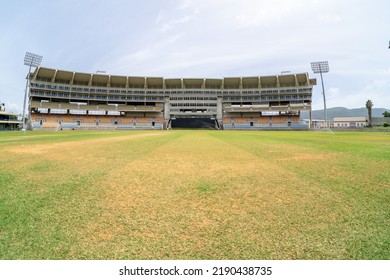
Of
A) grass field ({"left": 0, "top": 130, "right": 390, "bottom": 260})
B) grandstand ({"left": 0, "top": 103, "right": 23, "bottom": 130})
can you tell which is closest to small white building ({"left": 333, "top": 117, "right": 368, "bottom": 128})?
grass field ({"left": 0, "top": 130, "right": 390, "bottom": 260})

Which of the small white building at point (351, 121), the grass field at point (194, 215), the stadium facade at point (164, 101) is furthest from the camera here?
the small white building at point (351, 121)

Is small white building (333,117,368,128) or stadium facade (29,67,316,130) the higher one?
stadium facade (29,67,316,130)

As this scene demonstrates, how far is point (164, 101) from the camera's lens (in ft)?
267

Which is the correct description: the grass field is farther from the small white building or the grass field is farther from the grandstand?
the small white building

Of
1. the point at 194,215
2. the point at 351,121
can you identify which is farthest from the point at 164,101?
the point at 351,121

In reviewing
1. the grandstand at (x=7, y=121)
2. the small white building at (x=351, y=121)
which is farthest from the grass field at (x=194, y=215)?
the small white building at (x=351, y=121)

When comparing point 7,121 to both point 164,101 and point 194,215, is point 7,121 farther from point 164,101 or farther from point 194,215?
point 194,215

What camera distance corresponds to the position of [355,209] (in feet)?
13.3

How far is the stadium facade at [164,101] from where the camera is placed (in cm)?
7000

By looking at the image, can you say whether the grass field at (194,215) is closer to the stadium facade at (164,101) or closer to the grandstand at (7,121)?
the stadium facade at (164,101)

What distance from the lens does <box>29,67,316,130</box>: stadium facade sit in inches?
2756

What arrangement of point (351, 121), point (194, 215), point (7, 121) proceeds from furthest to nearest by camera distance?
point (351, 121) → point (7, 121) → point (194, 215)
